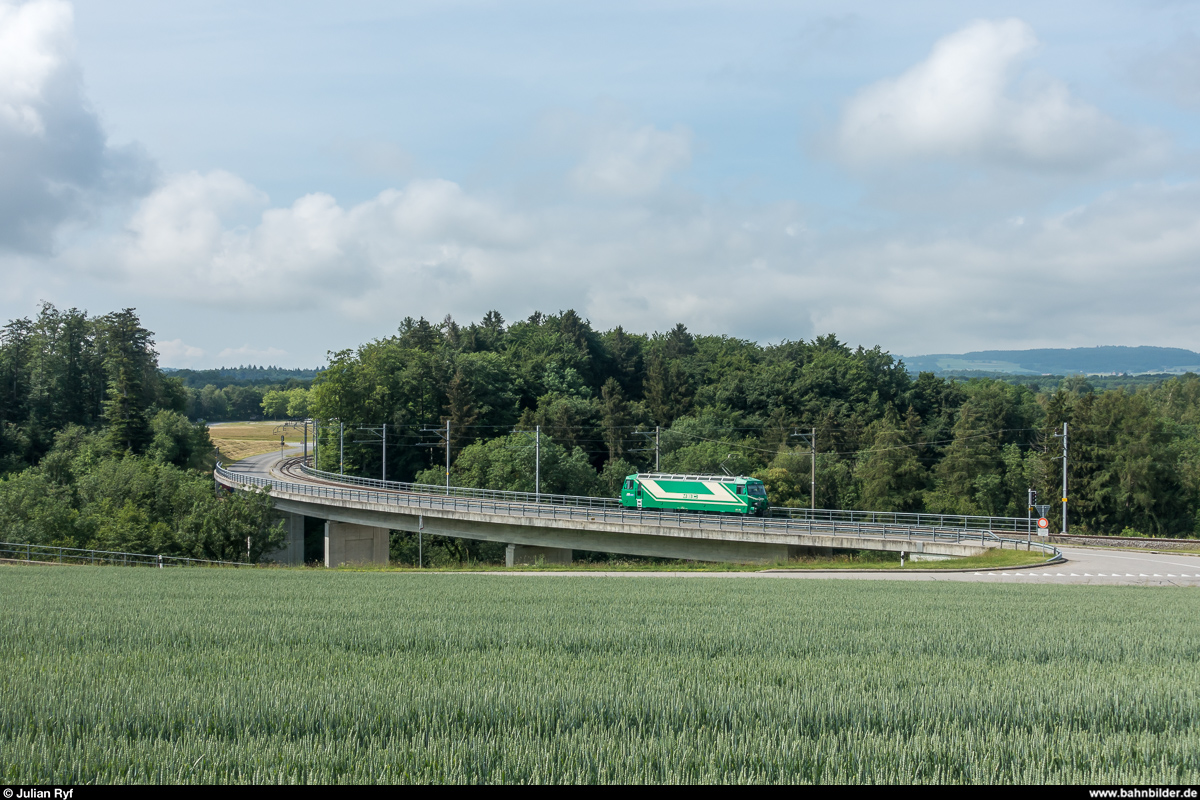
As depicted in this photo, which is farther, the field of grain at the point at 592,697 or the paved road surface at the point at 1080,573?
the paved road surface at the point at 1080,573

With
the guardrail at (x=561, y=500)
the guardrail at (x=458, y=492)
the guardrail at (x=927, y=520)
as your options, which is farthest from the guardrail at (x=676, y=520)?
the guardrail at (x=927, y=520)

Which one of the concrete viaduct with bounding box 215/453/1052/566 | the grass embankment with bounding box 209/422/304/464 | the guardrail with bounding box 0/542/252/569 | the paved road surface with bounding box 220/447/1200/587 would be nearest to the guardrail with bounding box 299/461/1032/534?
the concrete viaduct with bounding box 215/453/1052/566

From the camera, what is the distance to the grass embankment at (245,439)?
120 meters

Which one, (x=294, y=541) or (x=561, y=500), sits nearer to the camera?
(x=294, y=541)

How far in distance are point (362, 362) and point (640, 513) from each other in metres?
57.2

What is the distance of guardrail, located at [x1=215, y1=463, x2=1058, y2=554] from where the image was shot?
4384 cm

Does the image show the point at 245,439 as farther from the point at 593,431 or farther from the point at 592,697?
the point at 592,697

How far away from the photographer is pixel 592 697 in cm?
720

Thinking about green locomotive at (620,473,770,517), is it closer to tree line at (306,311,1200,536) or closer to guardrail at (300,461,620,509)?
guardrail at (300,461,620,509)

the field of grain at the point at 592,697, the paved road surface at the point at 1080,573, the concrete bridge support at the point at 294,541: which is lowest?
the concrete bridge support at the point at 294,541

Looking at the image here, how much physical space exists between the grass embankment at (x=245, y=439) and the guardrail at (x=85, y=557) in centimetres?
5883

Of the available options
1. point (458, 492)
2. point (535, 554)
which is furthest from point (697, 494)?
point (458, 492)

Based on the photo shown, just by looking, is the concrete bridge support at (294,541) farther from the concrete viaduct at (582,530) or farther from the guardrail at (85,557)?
the guardrail at (85,557)

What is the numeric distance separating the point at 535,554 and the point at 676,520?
13.5 m
